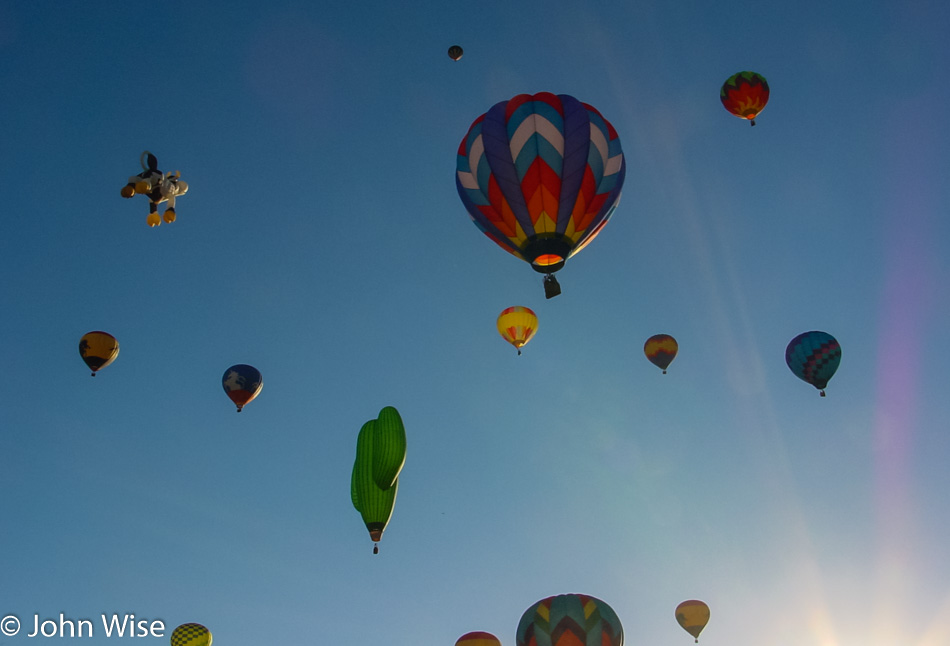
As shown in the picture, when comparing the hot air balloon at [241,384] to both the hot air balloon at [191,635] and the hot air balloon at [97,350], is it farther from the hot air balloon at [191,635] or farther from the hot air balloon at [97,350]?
the hot air balloon at [191,635]

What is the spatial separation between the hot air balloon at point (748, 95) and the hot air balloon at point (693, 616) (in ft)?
45.9

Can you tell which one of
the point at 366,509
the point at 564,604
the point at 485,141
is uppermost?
the point at 485,141

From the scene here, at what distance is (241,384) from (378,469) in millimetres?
10379

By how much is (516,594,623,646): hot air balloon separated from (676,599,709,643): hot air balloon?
763 centimetres

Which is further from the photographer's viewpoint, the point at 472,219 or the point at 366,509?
the point at 472,219

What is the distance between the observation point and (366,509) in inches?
481

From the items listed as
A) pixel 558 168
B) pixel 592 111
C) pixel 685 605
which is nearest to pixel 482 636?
pixel 685 605

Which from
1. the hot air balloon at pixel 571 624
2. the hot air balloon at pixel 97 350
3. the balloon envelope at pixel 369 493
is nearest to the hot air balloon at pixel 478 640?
the hot air balloon at pixel 571 624

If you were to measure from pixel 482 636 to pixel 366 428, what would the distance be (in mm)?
9368

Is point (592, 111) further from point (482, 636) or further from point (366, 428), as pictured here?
point (482, 636)

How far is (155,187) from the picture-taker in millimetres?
A: 13695

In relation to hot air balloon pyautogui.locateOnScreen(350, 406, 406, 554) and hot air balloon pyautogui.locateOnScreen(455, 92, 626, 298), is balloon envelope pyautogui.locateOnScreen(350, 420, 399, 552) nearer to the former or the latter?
hot air balloon pyautogui.locateOnScreen(350, 406, 406, 554)

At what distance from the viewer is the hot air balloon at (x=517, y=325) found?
21766mm

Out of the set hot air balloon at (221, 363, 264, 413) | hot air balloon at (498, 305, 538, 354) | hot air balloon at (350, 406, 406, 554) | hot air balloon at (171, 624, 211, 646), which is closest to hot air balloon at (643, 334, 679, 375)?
hot air balloon at (498, 305, 538, 354)
